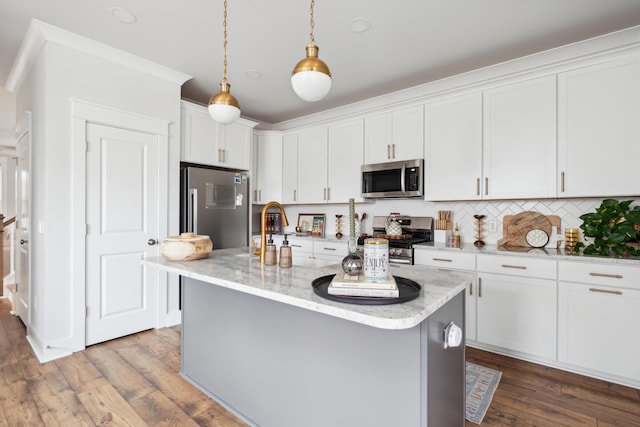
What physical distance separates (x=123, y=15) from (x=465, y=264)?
10.9 feet

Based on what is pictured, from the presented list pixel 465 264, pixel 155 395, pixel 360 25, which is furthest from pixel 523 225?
pixel 155 395

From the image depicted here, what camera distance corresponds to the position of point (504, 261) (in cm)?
259

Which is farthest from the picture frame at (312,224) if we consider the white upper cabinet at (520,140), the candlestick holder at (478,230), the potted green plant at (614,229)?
the potted green plant at (614,229)

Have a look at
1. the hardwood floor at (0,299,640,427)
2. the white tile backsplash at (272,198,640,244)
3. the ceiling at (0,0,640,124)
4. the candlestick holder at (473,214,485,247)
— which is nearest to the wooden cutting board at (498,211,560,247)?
the white tile backsplash at (272,198,640,244)

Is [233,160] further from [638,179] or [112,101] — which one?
[638,179]

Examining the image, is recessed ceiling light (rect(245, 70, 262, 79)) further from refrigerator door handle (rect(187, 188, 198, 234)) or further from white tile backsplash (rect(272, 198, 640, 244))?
white tile backsplash (rect(272, 198, 640, 244))

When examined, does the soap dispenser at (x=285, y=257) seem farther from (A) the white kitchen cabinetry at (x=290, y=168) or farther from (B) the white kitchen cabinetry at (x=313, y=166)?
(A) the white kitchen cabinetry at (x=290, y=168)

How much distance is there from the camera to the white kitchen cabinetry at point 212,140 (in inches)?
136

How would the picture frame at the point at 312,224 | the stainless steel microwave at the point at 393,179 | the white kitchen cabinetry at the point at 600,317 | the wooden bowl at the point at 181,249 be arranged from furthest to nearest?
the picture frame at the point at 312,224 → the stainless steel microwave at the point at 393,179 → the white kitchen cabinetry at the point at 600,317 → the wooden bowl at the point at 181,249

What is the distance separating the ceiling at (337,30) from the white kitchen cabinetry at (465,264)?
70.5 inches

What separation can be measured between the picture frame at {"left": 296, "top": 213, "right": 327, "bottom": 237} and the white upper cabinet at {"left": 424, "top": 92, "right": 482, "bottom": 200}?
160 centimetres

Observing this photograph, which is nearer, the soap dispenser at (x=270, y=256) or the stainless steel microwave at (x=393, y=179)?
the soap dispenser at (x=270, y=256)

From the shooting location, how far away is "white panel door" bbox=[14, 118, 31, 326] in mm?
2920

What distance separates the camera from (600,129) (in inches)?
95.6
